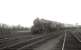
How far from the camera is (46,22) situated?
36719mm

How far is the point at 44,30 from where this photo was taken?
1458 inches

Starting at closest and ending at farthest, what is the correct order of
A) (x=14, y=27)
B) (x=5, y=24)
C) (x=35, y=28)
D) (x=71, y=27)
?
(x=35, y=28)
(x=5, y=24)
(x=14, y=27)
(x=71, y=27)

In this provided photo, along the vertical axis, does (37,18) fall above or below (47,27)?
above

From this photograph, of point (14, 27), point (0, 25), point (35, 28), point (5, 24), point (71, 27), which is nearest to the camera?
point (35, 28)

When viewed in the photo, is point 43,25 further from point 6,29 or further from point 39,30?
point 6,29

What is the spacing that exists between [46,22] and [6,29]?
1899cm

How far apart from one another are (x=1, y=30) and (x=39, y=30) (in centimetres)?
1609

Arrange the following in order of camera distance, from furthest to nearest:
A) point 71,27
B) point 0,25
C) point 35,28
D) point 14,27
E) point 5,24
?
point 71,27, point 14,27, point 5,24, point 0,25, point 35,28

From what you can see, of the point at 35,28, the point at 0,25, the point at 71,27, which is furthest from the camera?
the point at 71,27

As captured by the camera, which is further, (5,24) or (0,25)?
(5,24)

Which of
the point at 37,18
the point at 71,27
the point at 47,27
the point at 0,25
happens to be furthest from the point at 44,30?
the point at 71,27

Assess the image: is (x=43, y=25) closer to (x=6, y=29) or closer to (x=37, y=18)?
(x=37, y=18)

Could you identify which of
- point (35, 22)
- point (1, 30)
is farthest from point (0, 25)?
point (35, 22)

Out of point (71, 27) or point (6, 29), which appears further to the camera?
point (71, 27)
